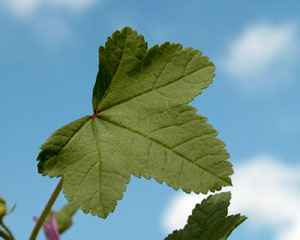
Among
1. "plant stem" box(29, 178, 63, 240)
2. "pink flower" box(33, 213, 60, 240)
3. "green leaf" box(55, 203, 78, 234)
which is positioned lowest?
"plant stem" box(29, 178, 63, 240)

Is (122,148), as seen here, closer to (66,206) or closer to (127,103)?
(127,103)

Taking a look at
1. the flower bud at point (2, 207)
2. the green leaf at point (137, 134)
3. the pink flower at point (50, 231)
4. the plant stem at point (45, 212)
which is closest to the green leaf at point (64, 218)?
the pink flower at point (50, 231)

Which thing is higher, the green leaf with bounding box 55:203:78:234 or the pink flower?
the green leaf with bounding box 55:203:78:234

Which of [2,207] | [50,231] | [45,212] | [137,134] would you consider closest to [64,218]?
[50,231]

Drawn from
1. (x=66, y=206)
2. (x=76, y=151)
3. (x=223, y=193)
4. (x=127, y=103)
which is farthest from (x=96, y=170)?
(x=66, y=206)

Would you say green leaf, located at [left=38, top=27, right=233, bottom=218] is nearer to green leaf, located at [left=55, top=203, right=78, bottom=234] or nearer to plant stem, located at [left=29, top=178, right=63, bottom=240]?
plant stem, located at [left=29, top=178, right=63, bottom=240]

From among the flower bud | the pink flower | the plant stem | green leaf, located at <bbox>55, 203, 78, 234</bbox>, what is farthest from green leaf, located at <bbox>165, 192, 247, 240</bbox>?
green leaf, located at <bbox>55, 203, 78, 234</bbox>

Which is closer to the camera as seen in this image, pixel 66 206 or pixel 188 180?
pixel 188 180
